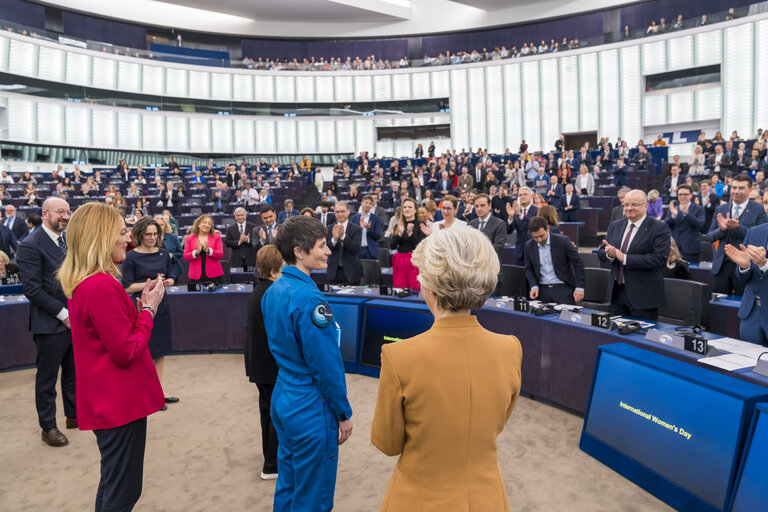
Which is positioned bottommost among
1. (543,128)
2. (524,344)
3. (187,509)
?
(187,509)

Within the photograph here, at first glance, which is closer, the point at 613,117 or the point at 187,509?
the point at 187,509

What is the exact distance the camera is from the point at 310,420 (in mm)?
1955

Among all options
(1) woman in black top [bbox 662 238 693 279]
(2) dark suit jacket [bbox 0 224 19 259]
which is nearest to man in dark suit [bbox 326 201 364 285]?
(1) woman in black top [bbox 662 238 693 279]

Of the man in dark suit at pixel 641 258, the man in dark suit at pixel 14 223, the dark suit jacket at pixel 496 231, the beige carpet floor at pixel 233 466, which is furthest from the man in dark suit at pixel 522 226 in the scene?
the man in dark suit at pixel 14 223

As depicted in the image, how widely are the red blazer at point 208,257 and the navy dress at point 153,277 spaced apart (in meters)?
1.35

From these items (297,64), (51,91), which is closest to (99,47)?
(51,91)

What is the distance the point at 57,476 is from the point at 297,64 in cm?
2622

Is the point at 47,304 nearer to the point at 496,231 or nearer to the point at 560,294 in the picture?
the point at 560,294

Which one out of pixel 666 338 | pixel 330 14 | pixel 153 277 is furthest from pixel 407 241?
pixel 330 14

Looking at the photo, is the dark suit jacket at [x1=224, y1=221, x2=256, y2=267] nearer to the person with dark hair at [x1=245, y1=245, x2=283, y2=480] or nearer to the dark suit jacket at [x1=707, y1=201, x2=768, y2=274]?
the person with dark hair at [x1=245, y1=245, x2=283, y2=480]

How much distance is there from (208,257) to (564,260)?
149 inches

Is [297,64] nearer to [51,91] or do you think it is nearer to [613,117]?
[51,91]

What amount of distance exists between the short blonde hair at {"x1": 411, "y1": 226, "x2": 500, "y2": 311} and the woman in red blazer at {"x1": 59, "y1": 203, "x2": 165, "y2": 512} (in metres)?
1.28

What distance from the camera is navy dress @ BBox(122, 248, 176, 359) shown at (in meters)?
4.10
